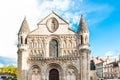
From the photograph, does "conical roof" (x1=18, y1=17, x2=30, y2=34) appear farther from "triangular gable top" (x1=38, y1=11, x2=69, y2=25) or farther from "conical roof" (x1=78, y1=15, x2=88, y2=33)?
"conical roof" (x1=78, y1=15, x2=88, y2=33)

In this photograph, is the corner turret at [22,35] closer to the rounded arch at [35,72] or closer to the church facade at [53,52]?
the church facade at [53,52]

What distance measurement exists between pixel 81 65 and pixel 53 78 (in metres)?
4.78

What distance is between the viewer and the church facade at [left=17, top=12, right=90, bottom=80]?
3788cm

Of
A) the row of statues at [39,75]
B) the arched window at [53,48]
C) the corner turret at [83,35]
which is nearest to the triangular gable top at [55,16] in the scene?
the corner turret at [83,35]

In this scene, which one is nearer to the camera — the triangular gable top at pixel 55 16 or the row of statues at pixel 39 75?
the row of statues at pixel 39 75

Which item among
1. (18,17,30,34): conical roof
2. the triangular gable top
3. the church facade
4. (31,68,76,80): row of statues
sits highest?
the triangular gable top

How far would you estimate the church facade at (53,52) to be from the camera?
3788cm

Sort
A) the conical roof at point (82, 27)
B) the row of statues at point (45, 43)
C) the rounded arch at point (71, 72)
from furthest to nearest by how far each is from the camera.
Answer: the row of statues at point (45, 43), the conical roof at point (82, 27), the rounded arch at point (71, 72)

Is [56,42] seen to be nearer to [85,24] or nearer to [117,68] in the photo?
[85,24]

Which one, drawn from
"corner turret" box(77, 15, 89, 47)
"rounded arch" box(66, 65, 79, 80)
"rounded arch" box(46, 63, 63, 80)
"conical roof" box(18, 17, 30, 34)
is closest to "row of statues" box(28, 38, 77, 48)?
"corner turret" box(77, 15, 89, 47)

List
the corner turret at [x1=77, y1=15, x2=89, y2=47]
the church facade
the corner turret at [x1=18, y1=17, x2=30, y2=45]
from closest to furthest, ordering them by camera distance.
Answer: the church facade, the corner turret at [x1=77, y1=15, x2=89, y2=47], the corner turret at [x1=18, y1=17, x2=30, y2=45]

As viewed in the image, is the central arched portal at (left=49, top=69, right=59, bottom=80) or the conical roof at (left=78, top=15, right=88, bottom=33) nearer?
the conical roof at (left=78, top=15, right=88, bottom=33)

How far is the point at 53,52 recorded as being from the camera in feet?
128

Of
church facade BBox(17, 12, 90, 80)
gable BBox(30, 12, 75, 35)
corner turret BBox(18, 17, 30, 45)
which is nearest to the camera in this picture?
church facade BBox(17, 12, 90, 80)
